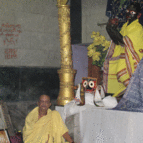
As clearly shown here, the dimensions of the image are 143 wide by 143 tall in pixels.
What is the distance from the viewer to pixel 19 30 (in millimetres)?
5129

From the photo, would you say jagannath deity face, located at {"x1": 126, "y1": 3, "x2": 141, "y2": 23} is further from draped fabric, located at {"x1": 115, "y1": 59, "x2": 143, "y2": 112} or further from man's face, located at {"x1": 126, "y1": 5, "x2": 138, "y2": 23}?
draped fabric, located at {"x1": 115, "y1": 59, "x2": 143, "y2": 112}

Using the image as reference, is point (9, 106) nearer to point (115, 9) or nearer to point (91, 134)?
point (91, 134)

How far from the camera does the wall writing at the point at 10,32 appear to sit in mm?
4961

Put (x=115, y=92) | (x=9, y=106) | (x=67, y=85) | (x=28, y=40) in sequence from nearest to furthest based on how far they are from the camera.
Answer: (x=115, y=92) < (x=67, y=85) < (x=9, y=106) < (x=28, y=40)

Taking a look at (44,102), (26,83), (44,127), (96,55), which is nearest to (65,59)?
(96,55)

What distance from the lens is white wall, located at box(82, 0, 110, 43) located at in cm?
523

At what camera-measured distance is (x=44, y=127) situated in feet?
11.6

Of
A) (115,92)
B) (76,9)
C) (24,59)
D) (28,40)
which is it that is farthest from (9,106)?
(76,9)

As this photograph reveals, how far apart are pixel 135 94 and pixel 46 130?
4.56 ft

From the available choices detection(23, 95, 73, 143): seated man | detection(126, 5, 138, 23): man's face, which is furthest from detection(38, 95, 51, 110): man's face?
detection(126, 5, 138, 23): man's face

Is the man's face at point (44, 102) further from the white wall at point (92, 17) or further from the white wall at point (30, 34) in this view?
the white wall at point (92, 17)

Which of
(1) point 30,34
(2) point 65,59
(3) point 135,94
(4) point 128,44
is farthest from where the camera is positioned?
(1) point 30,34

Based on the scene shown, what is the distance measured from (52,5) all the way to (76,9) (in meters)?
0.54

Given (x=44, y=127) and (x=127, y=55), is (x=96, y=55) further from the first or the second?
(x=44, y=127)
